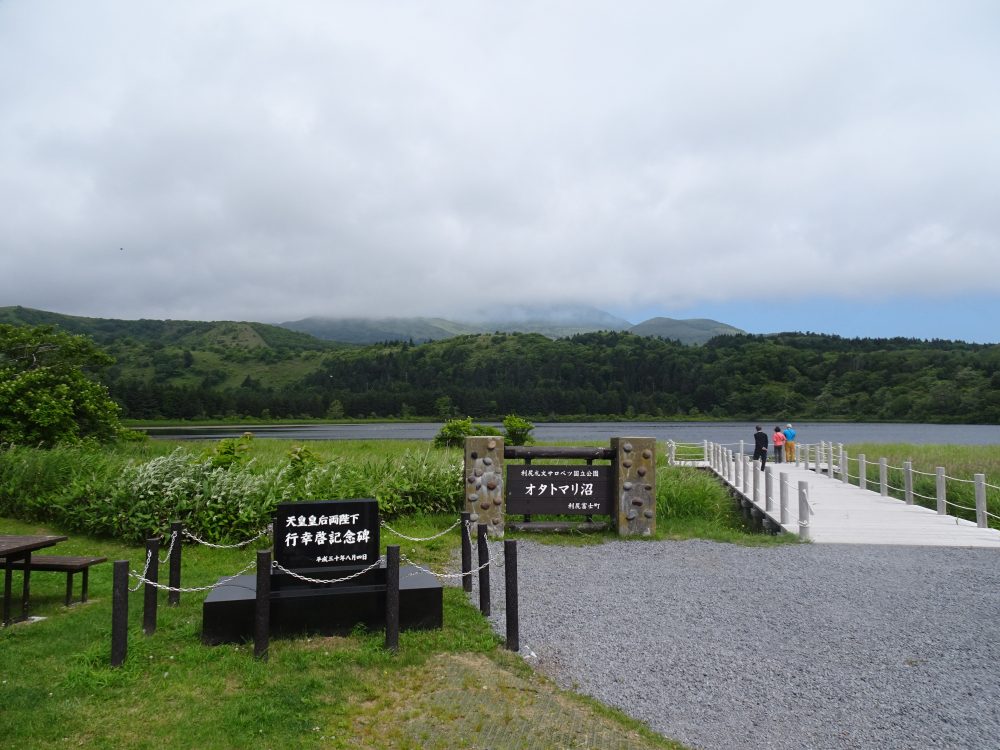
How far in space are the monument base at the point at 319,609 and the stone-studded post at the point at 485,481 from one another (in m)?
5.00

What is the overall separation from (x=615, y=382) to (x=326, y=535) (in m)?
113

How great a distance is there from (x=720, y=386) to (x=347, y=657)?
361ft

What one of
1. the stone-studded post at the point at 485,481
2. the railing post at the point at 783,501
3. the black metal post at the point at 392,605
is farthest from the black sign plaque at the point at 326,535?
the railing post at the point at 783,501

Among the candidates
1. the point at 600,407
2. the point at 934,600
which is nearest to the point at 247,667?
the point at 934,600

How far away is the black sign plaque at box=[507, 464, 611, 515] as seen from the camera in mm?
11484

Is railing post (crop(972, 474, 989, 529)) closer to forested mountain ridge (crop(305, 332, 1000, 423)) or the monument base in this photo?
the monument base

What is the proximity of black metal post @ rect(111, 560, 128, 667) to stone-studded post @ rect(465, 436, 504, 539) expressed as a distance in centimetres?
649

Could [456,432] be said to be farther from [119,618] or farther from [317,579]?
[119,618]

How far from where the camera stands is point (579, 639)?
6176 millimetres

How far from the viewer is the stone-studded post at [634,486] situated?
37.2 feet

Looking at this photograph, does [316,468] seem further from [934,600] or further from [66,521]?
[934,600]

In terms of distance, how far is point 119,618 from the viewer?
5250 millimetres

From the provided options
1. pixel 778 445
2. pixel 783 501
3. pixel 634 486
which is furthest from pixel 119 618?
pixel 778 445

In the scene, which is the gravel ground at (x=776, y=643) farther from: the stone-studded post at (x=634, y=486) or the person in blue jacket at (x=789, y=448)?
the person in blue jacket at (x=789, y=448)
